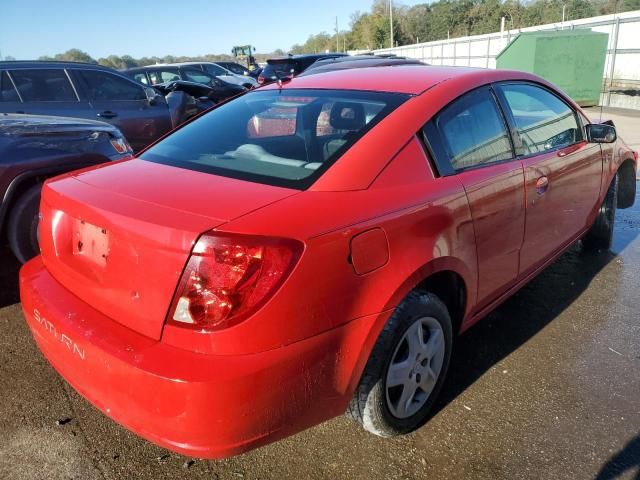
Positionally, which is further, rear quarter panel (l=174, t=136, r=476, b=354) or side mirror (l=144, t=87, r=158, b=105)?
side mirror (l=144, t=87, r=158, b=105)

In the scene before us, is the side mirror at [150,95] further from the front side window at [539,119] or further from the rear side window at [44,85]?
the front side window at [539,119]

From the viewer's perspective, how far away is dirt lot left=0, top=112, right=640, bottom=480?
86.7 inches

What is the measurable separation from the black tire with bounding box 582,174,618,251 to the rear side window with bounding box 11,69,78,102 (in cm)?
570

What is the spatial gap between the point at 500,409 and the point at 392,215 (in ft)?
4.10

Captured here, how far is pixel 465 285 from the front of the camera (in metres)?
2.51

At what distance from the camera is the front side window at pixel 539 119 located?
3.05 m

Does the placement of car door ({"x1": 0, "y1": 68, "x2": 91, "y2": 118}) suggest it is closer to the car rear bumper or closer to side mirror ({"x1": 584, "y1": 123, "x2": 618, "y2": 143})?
the car rear bumper

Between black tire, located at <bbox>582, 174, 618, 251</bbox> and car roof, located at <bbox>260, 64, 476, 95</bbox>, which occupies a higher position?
car roof, located at <bbox>260, 64, 476, 95</bbox>

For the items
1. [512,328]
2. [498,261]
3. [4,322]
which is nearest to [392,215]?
[498,261]

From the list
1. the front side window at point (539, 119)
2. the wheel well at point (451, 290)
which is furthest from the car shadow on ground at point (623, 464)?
the front side window at point (539, 119)

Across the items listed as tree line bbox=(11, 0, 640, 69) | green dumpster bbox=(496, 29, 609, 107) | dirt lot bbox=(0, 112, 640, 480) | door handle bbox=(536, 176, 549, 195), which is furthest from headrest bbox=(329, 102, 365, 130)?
tree line bbox=(11, 0, 640, 69)

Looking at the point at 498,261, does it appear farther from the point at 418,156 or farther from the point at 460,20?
the point at 460,20

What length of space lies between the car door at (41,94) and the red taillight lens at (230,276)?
5.13m

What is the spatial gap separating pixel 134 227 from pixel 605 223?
396 cm
